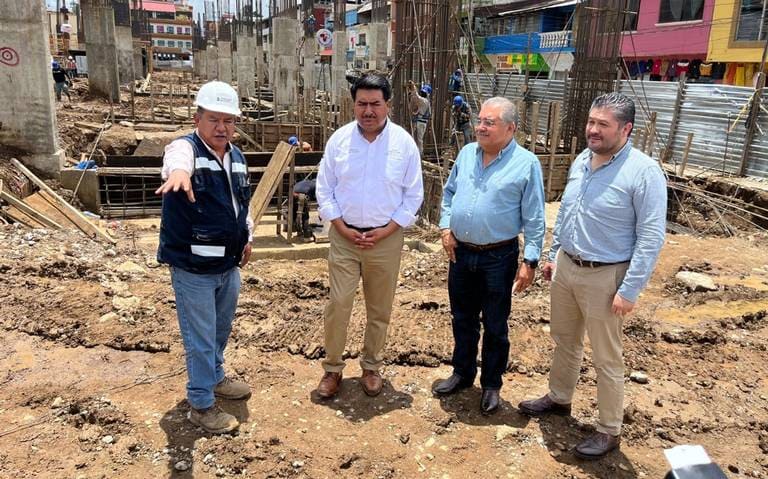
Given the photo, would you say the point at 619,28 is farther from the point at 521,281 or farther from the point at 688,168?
the point at 521,281

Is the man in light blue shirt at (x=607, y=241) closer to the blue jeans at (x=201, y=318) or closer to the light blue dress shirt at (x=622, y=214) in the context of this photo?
the light blue dress shirt at (x=622, y=214)

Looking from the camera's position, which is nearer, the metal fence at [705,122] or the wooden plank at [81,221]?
the wooden plank at [81,221]

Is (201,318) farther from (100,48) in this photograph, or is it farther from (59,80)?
(100,48)

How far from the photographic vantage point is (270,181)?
8.02m

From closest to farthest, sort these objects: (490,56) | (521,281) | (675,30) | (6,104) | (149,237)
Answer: (521,281) < (149,237) < (6,104) < (675,30) < (490,56)

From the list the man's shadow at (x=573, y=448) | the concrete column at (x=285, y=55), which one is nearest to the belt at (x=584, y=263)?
the man's shadow at (x=573, y=448)

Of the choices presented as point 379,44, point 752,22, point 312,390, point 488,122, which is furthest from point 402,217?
point 379,44

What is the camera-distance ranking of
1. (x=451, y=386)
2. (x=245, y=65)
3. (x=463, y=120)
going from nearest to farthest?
(x=451, y=386), (x=463, y=120), (x=245, y=65)

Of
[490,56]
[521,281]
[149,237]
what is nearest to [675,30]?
[490,56]

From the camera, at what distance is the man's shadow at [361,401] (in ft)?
10.6

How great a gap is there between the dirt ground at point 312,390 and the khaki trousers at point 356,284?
39cm

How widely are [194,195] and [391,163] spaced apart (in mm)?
1092

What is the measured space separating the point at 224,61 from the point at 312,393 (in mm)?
36183

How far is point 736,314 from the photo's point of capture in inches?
206
